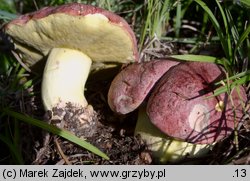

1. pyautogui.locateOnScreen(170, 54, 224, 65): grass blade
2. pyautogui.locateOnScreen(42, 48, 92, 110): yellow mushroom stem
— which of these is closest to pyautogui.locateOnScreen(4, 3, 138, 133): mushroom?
pyautogui.locateOnScreen(42, 48, 92, 110): yellow mushroom stem

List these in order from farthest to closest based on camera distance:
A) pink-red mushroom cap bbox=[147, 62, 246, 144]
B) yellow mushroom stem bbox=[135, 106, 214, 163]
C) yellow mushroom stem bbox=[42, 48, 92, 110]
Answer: yellow mushroom stem bbox=[42, 48, 92, 110], yellow mushroom stem bbox=[135, 106, 214, 163], pink-red mushroom cap bbox=[147, 62, 246, 144]

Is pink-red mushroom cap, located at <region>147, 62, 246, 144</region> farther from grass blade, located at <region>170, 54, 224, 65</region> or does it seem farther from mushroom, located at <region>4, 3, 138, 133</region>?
mushroom, located at <region>4, 3, 138, 133</region>

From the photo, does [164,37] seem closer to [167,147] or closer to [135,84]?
[135,84]

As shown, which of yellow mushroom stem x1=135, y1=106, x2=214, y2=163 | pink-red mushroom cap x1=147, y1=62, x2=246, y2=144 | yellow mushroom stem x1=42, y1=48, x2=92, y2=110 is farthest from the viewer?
yellow mushroom stem x1=42, y1=48, x2=92, y2=110

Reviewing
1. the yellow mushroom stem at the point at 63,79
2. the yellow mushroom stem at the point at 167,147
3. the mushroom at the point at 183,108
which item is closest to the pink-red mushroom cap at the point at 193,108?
the mushroom at the point at 183,108

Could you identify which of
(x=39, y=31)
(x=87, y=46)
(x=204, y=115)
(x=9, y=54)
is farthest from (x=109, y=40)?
(x=9, y=54)

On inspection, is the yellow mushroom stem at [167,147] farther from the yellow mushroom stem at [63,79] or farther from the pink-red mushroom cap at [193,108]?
the yellow mushroom stem at [63,79]

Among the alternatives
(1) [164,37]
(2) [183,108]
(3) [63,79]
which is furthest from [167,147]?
(1) [164,37]
